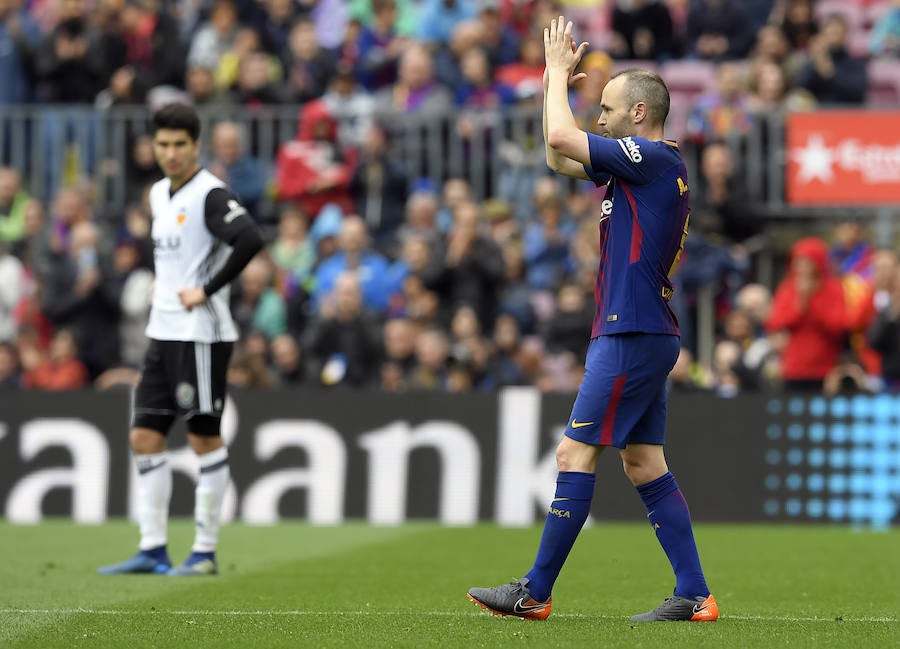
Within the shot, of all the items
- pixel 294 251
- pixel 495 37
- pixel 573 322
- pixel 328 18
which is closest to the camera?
pixel 573 322

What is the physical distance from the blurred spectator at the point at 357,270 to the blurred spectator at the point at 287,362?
820 mm

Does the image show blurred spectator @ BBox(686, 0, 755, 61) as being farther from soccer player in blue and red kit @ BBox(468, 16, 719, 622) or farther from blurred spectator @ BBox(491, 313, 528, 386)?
soccer player in blue and red kit @ BBox(468, 16, 719, 622)

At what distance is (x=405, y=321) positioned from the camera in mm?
15273

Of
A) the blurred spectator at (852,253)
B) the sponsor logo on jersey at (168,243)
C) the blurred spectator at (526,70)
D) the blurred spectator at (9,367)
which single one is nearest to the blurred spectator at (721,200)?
the blurred spectator at (852,253)

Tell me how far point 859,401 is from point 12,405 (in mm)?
7486

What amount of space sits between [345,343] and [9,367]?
128 inches

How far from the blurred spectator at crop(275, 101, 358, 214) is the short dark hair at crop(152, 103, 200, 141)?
25.3 ft

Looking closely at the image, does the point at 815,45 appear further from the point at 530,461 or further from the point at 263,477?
the point at 263,477

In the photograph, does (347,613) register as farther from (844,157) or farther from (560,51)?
(844,157)

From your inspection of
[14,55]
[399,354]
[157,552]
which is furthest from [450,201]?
[157,552]

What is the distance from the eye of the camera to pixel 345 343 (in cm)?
1539

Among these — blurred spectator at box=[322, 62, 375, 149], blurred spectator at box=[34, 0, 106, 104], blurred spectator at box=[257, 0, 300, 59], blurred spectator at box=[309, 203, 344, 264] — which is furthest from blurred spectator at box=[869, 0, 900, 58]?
blurred spectator at box=[34, 0, 106, 104]

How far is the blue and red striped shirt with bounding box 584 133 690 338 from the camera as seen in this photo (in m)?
6.80

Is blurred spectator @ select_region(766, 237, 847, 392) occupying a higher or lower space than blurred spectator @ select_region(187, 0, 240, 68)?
lower
